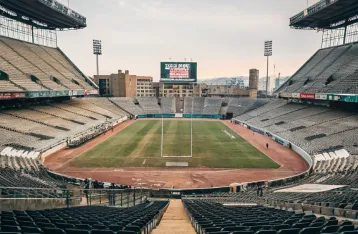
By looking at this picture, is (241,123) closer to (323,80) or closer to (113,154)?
(323,80)

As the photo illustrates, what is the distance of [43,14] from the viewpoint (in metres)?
53.8

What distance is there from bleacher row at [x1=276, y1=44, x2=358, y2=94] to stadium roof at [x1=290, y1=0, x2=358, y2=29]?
5887 mm

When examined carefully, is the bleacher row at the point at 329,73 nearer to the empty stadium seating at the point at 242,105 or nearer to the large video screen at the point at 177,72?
the empty stadium seating at the point at 242,105

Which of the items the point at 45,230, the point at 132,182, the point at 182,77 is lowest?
the point at 132,182

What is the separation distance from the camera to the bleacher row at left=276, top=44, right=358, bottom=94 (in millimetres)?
43078

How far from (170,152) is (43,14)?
141 ft

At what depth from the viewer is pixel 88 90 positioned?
2421 inches

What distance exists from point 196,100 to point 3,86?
61589mm

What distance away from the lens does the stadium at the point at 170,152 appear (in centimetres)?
1016

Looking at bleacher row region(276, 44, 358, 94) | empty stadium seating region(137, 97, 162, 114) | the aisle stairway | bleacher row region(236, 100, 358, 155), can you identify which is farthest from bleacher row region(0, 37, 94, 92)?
bleacher row region(276, 44, 358, 94)

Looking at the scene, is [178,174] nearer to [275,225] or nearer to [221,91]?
[275,225]

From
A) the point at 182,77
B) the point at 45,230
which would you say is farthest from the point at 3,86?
the point at 182,77

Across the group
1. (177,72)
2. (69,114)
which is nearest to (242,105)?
(177,72)

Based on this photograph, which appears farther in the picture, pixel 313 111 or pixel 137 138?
pixel 313 111
